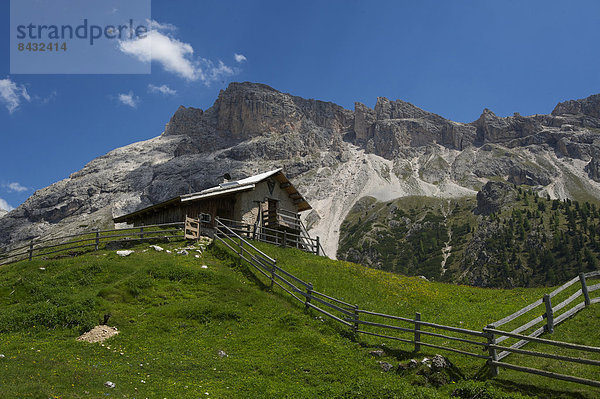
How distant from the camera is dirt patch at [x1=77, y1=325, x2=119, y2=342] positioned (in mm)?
15312

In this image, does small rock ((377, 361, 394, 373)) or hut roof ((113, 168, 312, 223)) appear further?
hut roof ((113, 168, 312, 223))

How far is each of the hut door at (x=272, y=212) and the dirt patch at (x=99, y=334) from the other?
21.8 meters

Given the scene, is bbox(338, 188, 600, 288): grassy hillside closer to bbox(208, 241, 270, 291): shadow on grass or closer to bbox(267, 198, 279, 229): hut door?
bbox(267, 198, 279, 229): hut door

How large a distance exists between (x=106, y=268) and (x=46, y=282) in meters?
2.88

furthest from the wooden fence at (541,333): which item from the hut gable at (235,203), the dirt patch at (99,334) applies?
the hut gable at (235,203)

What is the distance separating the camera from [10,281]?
2089 centimetres

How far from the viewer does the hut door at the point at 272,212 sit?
122ft

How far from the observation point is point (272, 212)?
3819cm

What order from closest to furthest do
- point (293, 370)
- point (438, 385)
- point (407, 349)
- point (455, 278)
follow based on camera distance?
point (438, 385) → point (293, 370) → point (407, 349) → point (455, 278)

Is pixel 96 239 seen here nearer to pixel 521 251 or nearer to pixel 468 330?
pixel 468 330

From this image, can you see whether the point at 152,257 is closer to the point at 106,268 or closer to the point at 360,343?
the point at 106,268

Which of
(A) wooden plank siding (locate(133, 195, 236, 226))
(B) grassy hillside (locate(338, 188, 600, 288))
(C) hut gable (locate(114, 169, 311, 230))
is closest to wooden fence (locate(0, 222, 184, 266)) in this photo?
(A) wooden plank siding (locate(133, 195, 236, 226))

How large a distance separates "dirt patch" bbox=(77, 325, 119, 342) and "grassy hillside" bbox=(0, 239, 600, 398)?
32cm

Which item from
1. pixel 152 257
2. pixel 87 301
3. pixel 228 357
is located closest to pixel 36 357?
pixel 87 301
